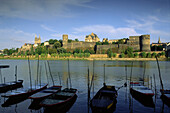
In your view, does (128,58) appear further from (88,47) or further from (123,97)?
(123,97)

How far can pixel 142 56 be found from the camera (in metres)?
103

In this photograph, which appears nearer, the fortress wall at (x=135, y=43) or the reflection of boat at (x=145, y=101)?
the reflection of boat at (x=145, y=101)

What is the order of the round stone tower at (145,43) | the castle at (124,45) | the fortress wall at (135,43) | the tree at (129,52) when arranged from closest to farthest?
the tree at (129,52) < the round stone tower at (145,43) < the castle at (124,45) < the fortress wall at (135,43)

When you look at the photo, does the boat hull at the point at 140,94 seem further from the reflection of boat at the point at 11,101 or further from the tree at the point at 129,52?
the tree at the point at 129,52

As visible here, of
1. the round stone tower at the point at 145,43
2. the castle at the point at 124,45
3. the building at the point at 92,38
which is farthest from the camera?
the building at the point at 92,38

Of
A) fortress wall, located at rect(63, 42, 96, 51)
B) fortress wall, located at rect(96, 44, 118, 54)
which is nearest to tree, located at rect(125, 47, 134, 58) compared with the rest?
fortress wall, located at rect(96, 44, 118, 54)

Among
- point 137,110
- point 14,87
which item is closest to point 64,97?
point 137,110

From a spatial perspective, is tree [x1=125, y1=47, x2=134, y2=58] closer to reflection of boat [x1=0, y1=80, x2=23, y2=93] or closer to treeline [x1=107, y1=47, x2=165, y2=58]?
treeline [x1=107, y1=47, x2=165, y2=58]

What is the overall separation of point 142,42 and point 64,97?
104374mm

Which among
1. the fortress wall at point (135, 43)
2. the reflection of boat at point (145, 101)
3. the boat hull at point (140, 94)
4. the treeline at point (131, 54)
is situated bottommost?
the reflection of boat at point (145, 101)

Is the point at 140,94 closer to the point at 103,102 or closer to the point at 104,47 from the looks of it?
the point at 103,102

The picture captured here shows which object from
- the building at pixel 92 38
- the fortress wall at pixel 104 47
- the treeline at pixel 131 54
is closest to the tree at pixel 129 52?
the treeline at pixel 131 54

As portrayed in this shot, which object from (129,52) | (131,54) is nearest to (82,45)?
(129,52)

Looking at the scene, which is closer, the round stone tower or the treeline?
the treeline
